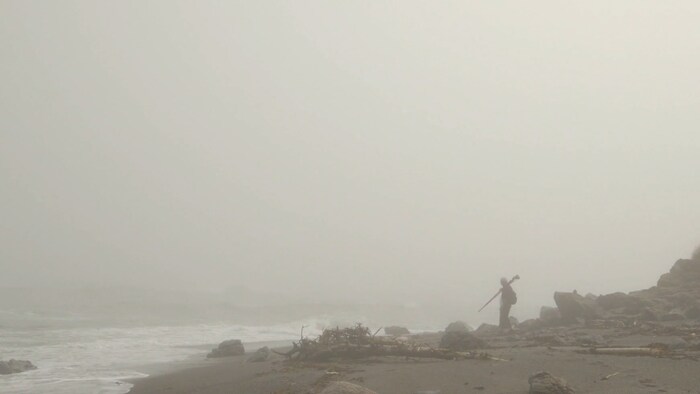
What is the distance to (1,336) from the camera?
22672mm

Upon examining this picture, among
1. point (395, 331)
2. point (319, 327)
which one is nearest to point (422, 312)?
point (319, 327)

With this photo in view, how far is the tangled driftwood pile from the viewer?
Result: 11438mm

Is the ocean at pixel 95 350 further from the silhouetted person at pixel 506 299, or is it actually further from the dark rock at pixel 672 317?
the dark rock at pixel 672 317

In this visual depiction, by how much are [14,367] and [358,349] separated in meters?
9.92

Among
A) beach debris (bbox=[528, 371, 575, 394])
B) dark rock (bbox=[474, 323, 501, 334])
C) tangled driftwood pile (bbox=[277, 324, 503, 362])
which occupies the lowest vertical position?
beach debris (bbox=[528, 371, 575, 394])

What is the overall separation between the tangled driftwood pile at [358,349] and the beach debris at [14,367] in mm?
7704

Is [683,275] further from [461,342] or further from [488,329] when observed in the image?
[461,342]

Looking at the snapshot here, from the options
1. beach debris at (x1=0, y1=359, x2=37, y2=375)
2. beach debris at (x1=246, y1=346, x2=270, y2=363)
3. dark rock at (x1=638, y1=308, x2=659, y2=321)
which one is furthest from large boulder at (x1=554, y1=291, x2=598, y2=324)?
beach debris at (x1=0, y1=359, x2=37, y2=375)

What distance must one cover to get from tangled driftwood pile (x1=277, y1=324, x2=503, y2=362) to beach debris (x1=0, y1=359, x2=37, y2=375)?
7.70m

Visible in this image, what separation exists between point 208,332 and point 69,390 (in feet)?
63.8

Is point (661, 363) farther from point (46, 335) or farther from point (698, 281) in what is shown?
point (46, 335)

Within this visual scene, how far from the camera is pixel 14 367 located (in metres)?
14.1

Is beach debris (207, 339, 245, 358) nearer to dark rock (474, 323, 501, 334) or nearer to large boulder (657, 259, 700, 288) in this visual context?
dark rock (474, 323, 501, 334)

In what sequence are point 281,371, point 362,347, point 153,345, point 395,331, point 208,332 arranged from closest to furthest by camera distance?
point 281,371
point 362,347
point 153,345
point 395,331
point 208,332
